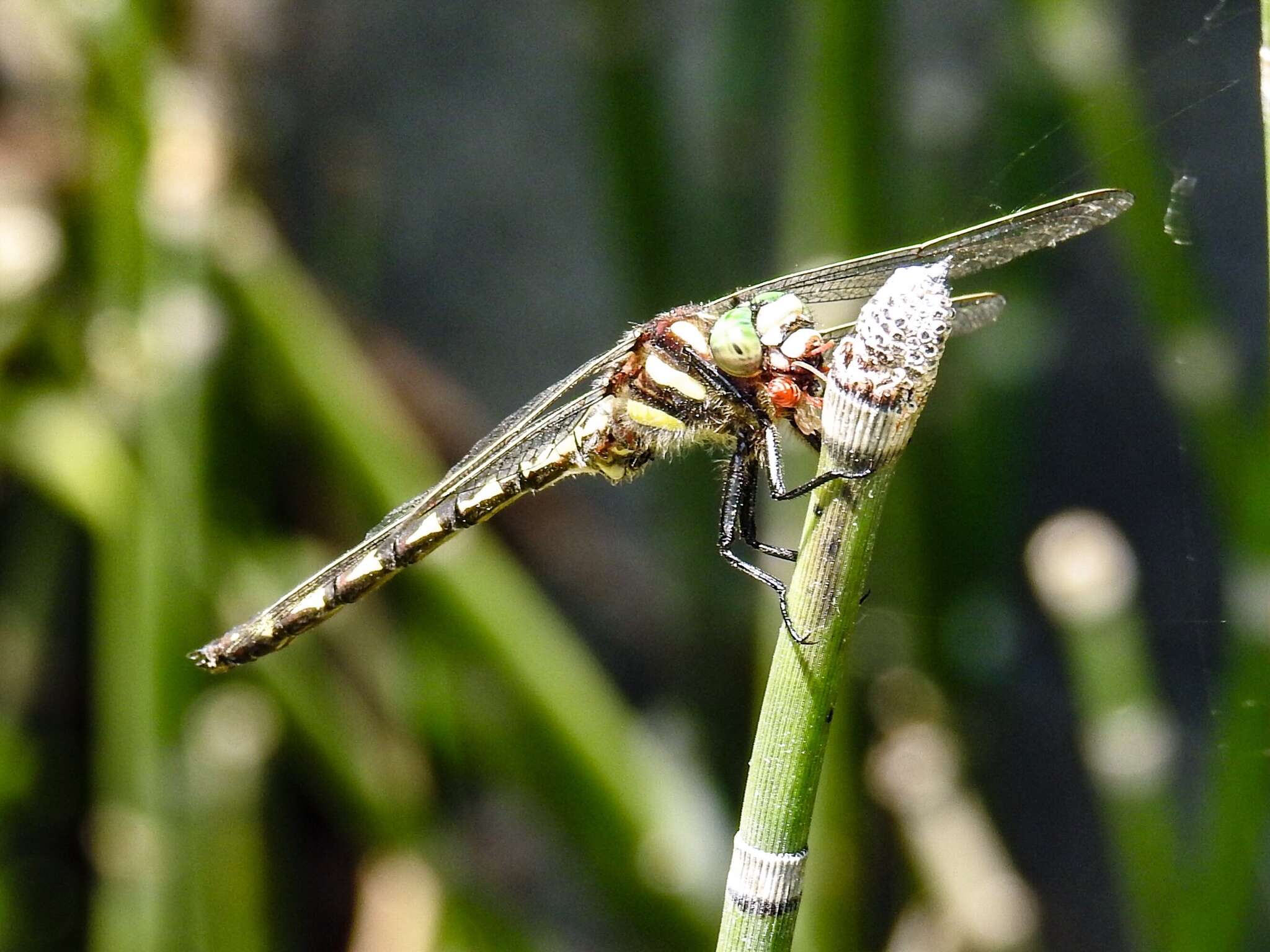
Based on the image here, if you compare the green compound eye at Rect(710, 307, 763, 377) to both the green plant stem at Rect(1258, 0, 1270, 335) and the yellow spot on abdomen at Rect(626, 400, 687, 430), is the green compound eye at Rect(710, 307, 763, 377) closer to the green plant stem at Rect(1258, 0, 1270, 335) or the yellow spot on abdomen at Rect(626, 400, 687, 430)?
the yellow spot on abdomen at Rect(626, 400, 687, 430)

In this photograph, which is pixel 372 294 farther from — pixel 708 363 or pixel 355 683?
pixel 708 363

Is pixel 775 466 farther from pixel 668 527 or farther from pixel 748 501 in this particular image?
pixel 668 527

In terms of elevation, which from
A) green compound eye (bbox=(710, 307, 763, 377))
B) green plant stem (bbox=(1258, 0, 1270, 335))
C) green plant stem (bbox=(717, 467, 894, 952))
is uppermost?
green compound eye (bbox=(710, 307, 763, 377))

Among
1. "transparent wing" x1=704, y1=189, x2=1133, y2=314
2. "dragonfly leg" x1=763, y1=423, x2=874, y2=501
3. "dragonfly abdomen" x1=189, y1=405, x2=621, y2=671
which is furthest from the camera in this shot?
"dragonfly abdomen" x1=189, y1=405, x2=621, y2=671

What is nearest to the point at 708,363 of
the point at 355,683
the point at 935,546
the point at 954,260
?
the point at 954,260

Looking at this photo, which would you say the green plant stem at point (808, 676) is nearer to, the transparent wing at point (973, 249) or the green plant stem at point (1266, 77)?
the green plant stem at point (1266, 77)

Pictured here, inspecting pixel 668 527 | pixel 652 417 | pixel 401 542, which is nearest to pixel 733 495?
pixel 652 417

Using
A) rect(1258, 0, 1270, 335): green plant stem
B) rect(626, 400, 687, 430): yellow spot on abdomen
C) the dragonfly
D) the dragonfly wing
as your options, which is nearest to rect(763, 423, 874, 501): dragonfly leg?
the dragonfly
